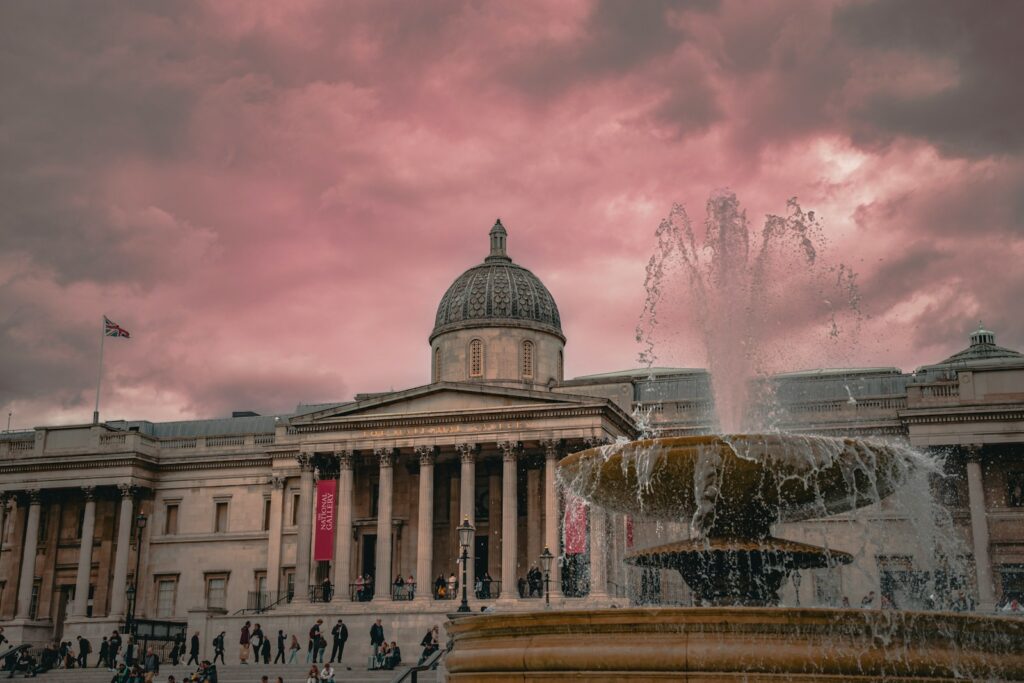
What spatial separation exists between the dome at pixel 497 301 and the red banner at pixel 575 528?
12732mm

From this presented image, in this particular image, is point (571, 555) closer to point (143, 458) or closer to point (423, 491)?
point (423, 491)

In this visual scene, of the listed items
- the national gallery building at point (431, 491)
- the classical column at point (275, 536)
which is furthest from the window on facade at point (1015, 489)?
the classical column at point (275, 536)

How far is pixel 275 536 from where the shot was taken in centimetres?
5247

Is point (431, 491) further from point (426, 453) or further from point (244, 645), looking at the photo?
point (244, 645)

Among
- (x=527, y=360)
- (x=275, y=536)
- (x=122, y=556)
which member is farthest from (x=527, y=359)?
(x=122, y=556)

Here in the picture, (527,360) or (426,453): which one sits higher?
(527,360)

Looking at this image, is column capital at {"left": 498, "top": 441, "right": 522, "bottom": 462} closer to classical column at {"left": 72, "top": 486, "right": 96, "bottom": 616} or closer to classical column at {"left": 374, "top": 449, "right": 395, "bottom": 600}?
classical column at {"left": 374, "top": 449, "right": 395, "bottom": 600}

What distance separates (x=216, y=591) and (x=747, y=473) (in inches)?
1778

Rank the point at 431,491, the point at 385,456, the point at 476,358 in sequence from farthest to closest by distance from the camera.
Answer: the point at 476,358 → the point at 385,456 → the point at 431,491

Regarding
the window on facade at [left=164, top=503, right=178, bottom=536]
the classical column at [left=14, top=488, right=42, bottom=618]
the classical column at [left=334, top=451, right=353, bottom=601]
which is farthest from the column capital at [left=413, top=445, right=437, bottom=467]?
the classical column at [left=14, top=488, right=42, bottom=618]

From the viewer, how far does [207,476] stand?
185 ft

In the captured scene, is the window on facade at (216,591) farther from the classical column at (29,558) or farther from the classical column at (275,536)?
the classical column at (29,558)

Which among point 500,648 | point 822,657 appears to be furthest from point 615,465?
point 822,657

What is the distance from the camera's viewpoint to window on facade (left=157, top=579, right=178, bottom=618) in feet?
182
